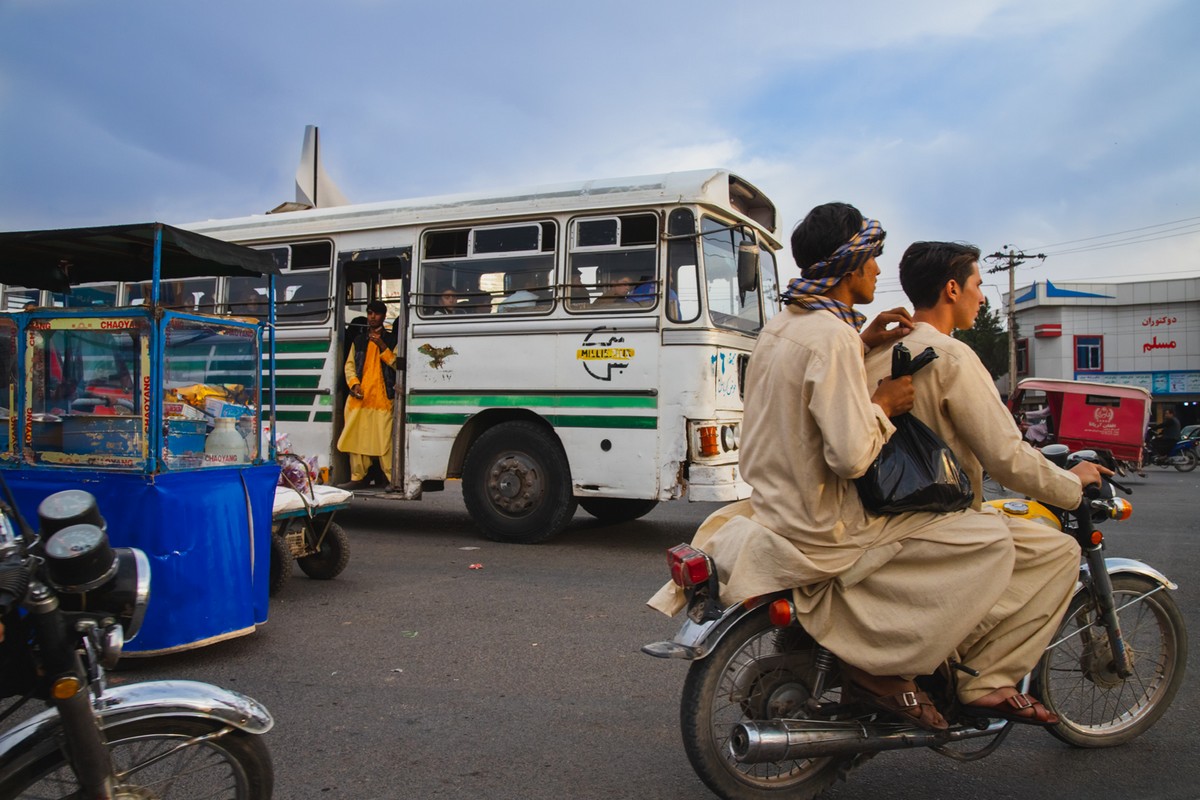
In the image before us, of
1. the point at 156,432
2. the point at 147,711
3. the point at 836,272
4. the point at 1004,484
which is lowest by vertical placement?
the point at 147,711

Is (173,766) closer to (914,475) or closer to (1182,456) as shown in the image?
(914,475)

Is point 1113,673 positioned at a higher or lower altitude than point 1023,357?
lower

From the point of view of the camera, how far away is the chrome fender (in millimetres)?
2051

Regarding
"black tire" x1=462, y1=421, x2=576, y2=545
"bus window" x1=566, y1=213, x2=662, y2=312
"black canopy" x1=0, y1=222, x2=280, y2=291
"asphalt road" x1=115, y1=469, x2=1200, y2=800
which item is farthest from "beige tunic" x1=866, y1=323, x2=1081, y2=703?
"black tire" x1=462, y1=421, x2=576, y2=545

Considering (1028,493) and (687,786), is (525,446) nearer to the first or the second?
(687,786)

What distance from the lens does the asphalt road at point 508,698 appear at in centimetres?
316

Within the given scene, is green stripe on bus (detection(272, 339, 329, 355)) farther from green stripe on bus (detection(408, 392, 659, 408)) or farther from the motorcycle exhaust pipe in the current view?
the motorcycle exhaust pipe

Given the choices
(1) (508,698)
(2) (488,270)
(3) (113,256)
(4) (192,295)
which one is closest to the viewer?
(1) (508,698)

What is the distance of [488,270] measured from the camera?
8172mm

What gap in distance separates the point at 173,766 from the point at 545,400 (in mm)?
5622

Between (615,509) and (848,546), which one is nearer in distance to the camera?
(848,546)

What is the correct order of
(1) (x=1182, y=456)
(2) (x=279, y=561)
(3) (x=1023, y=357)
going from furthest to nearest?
(3) (x=1023, y=357), (1) (x=1182, y=456), (2) (x=279, y=561)

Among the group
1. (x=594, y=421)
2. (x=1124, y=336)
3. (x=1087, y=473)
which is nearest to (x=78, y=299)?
Result: (x=594, y=421)

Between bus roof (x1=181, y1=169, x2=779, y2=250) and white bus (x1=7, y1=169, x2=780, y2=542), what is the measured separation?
0.06 feet
